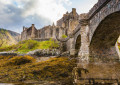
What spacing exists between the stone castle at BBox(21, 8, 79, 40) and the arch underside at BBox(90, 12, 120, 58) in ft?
103

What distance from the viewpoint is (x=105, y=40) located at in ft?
30.4

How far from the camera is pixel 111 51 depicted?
9.68 meters

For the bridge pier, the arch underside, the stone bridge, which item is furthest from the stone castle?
the arch underside

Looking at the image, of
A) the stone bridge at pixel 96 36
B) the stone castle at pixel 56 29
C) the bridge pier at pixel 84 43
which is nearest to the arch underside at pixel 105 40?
the stone bridge at pixel 96 36

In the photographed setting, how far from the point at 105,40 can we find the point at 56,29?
130ft

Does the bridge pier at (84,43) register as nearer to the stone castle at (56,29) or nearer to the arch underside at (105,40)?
the arch underside at (105,40)

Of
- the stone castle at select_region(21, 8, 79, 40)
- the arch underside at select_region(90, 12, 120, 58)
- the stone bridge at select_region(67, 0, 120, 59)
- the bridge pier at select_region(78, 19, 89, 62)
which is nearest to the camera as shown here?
the arch underside at select_region(90, 12, 120, 58)

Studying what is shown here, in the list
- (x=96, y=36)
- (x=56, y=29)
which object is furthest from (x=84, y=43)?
(x=56, y=29)

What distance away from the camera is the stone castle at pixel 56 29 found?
43.2m

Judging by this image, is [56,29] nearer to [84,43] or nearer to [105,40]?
[84,43]

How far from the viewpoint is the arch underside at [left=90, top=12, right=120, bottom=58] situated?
302 inches

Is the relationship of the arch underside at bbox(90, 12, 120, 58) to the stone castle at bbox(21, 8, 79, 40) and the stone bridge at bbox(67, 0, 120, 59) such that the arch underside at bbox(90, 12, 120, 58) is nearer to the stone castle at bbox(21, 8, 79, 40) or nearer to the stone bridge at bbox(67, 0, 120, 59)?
the stone bridge at bbox(67, 0, 120, 59)

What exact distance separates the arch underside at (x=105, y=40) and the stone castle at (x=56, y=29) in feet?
103

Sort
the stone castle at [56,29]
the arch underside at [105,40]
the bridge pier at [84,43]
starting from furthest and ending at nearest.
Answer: the stone castle at [56,29], the bridge pier at [84,43], the arch underside at [105,40]
